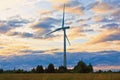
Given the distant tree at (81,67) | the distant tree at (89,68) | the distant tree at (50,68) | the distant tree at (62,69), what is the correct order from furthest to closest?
the distant tree at (89,68)
the distant tree at (81,67)
the distant tree at (50,68)
the distant tree at (62,69)

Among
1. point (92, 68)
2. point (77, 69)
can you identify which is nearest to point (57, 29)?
point (77, 69)

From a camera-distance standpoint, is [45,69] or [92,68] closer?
[45,69]

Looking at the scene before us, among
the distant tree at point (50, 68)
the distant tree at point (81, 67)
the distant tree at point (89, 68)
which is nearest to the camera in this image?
the distant tree at point (50, 68)

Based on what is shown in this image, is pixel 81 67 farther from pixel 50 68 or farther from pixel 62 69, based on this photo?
pixel 50 68

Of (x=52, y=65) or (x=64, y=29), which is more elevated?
(x=64, y=29)

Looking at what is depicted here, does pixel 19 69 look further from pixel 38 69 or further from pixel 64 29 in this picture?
pixel 64 29

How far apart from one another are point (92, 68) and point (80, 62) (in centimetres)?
711

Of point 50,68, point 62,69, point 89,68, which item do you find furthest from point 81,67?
point 50,68

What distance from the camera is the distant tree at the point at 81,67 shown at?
419 ft

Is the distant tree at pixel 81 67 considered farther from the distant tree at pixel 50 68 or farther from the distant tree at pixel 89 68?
the distant tree at pixel 50 68

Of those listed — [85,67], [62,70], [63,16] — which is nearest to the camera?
[63,16]

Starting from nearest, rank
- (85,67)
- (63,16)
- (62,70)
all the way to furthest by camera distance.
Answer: (63,16) → (62,70) → (85,67)

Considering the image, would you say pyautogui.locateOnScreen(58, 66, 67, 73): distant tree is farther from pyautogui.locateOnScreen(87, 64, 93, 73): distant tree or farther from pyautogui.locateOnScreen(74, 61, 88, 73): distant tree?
pyautogui.locateOnScreen(87, 64, 93, 73): distant tree

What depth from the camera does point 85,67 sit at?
131 m
